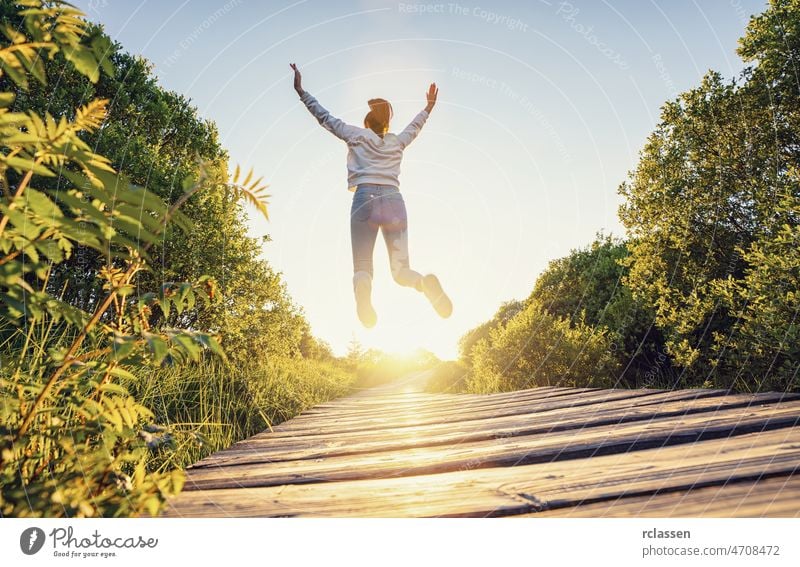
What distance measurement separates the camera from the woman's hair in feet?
11.1

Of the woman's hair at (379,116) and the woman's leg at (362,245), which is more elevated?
the woman's hair at (379,116)

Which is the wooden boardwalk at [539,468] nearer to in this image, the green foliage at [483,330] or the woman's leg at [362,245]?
the woman's leg at [362,245]

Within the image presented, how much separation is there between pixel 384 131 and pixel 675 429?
2753 mm

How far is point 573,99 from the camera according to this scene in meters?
2.40

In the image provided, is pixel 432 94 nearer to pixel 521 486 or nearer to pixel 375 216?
pixel 375 216

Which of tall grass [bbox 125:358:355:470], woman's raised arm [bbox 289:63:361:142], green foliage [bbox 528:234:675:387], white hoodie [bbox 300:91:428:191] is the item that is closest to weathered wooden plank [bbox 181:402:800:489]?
tall grass [bbox 125:358:355:470]

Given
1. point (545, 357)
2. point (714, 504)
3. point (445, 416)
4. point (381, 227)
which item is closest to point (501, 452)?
point (714, 504)

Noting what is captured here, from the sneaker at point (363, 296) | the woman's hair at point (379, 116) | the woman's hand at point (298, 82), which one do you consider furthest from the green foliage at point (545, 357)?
the woman's hand at point (298, 82)

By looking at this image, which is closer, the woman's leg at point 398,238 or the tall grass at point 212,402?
the tall grass at point 212,402

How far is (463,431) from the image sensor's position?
6.36 ft

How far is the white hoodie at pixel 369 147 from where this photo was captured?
9.93 feet

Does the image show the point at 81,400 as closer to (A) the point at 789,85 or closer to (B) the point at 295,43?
(B) the point at 295,43
